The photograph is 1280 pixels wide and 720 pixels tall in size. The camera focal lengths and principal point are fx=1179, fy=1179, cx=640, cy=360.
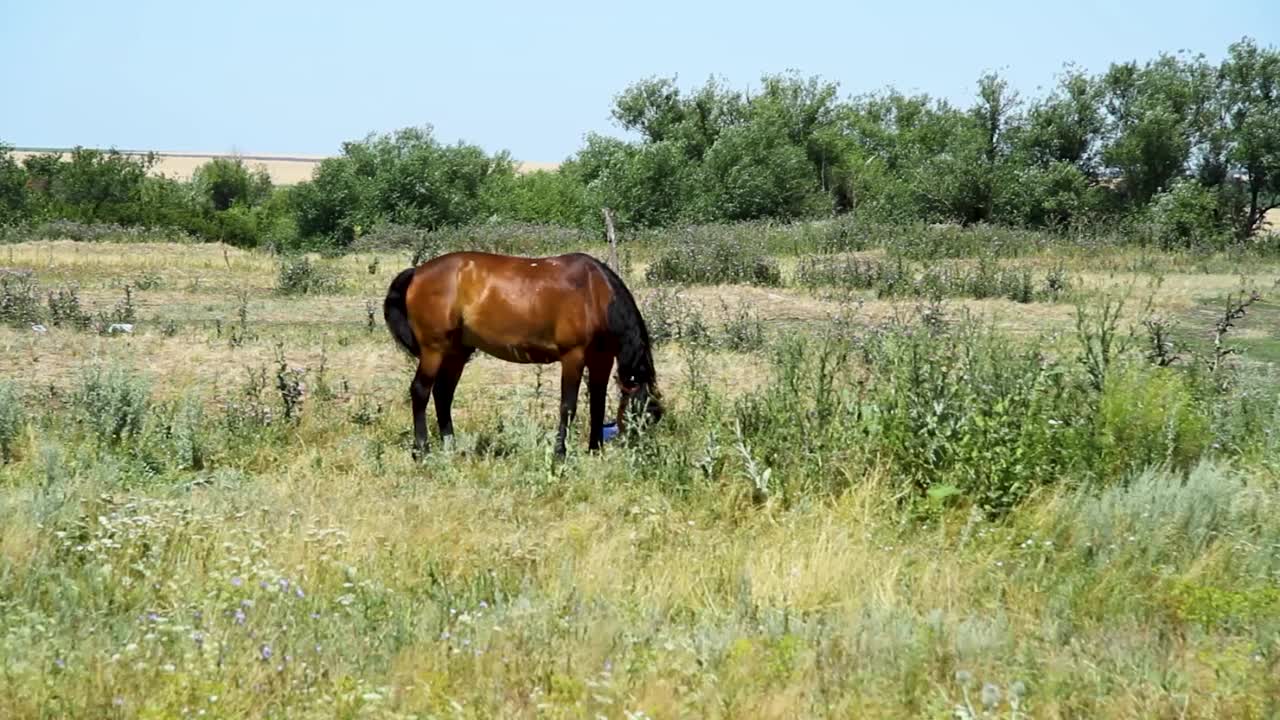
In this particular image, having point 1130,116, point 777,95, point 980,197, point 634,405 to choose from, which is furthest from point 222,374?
point 777,95

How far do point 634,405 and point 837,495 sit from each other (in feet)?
6.72

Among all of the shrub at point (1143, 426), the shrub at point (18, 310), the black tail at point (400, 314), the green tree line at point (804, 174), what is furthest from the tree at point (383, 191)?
the shrub at point (1143, 426)

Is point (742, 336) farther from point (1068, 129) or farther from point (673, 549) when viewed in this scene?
point (1068, 129)

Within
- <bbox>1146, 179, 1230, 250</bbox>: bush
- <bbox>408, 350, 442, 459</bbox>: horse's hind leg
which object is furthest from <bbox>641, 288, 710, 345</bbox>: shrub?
<bbox>1146, 179, 1230, 250</bbox>: bush

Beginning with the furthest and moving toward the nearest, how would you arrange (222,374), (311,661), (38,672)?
(222,374) < (311,661) < (38,672)

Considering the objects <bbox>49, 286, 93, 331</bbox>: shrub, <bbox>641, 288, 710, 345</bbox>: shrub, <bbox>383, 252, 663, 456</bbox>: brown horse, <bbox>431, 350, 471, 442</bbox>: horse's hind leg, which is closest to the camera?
<bbox>383, 252, 663, 456</bbox>: brown horse

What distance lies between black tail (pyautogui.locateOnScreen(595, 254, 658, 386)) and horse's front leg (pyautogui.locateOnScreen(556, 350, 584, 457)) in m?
0.36

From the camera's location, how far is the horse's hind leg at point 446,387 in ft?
30.0

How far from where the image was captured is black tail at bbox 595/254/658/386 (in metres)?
8.69

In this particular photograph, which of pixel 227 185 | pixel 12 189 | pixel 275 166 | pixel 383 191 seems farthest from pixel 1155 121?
pixel 275 166

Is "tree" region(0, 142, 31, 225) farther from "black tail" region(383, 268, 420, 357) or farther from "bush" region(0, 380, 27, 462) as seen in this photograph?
"black tail" region(383, 268, 420, 357)

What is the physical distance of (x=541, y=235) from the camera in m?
36.0

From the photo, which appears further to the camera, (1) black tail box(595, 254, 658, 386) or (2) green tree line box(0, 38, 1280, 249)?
(2) green tree line box(0, 38, 1280, 249)

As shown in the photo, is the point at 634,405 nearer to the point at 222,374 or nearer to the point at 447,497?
the point at 447,497
